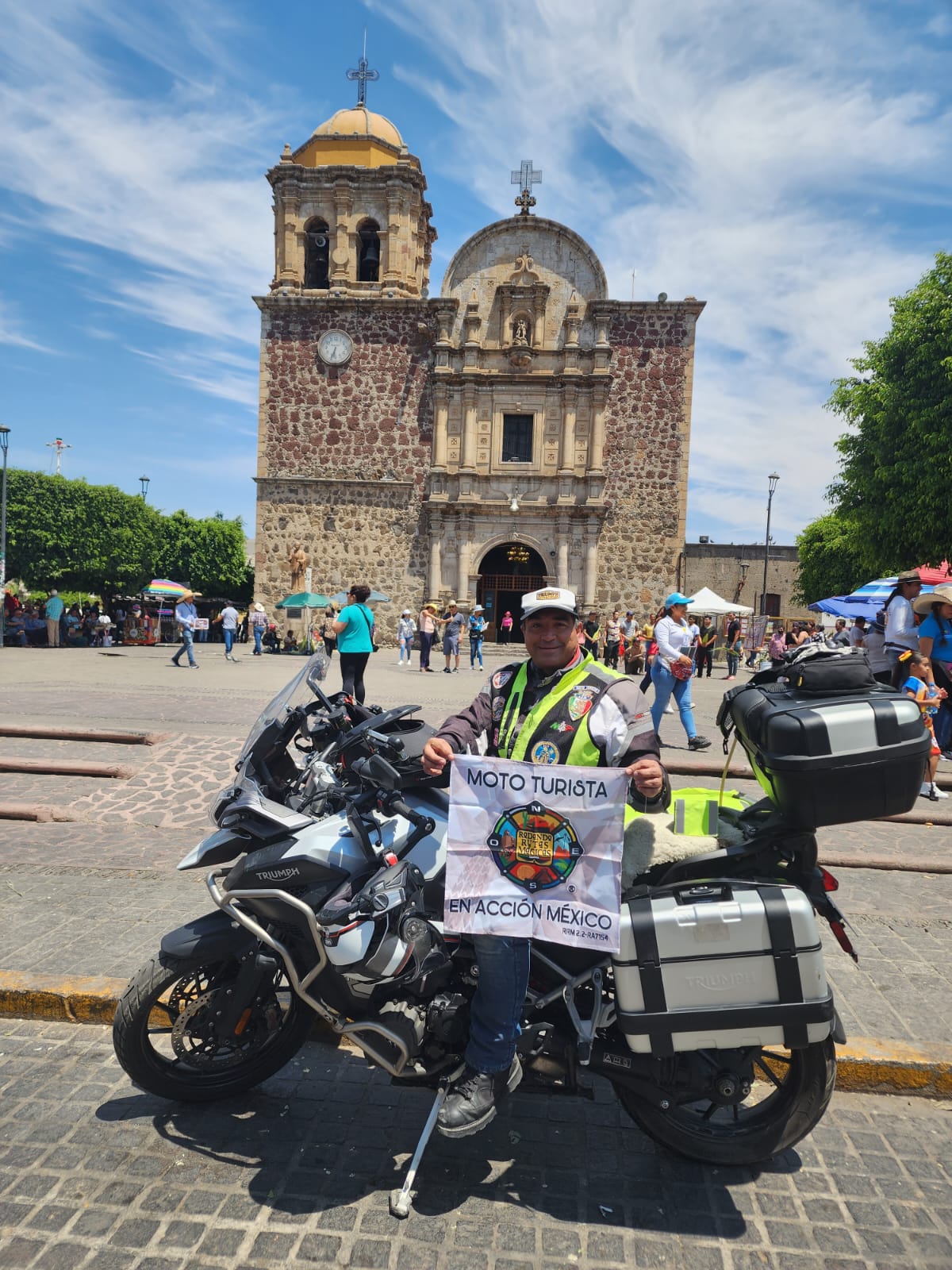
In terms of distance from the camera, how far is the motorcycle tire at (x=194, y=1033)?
2.77m

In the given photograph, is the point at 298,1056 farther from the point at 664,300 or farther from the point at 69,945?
the point at 664,300

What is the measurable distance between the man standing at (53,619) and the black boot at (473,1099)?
24798 mm

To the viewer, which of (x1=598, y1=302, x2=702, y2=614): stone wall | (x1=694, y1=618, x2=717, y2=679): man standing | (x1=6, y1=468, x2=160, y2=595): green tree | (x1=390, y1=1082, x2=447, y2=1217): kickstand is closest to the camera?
(x1=390, y1=1082, x2=447, y2=1217): kickstand

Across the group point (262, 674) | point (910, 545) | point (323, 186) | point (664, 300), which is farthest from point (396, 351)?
point (910, 545)

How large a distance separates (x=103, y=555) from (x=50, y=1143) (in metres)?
39.0

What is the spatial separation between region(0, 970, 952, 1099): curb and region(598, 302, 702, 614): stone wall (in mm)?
24014

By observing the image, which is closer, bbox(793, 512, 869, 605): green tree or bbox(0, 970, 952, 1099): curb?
bbox(0, 970, 952, 1099): curb

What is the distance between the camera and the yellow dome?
28516mm

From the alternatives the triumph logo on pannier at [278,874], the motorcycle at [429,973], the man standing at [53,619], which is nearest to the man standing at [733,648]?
the man standing at [53,619]

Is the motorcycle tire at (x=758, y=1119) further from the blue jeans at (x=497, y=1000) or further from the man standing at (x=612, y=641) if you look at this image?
the man standing at (x=612, y=641)

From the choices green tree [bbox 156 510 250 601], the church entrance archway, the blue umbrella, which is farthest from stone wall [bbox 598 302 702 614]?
green tree [bbox 156 510 250 601]

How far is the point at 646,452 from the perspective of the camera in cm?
2694

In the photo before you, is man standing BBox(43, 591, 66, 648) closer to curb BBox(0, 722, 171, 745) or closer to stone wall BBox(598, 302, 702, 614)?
stone wall BBox(598, 302, 702, 614)

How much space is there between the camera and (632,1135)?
2.92 m
